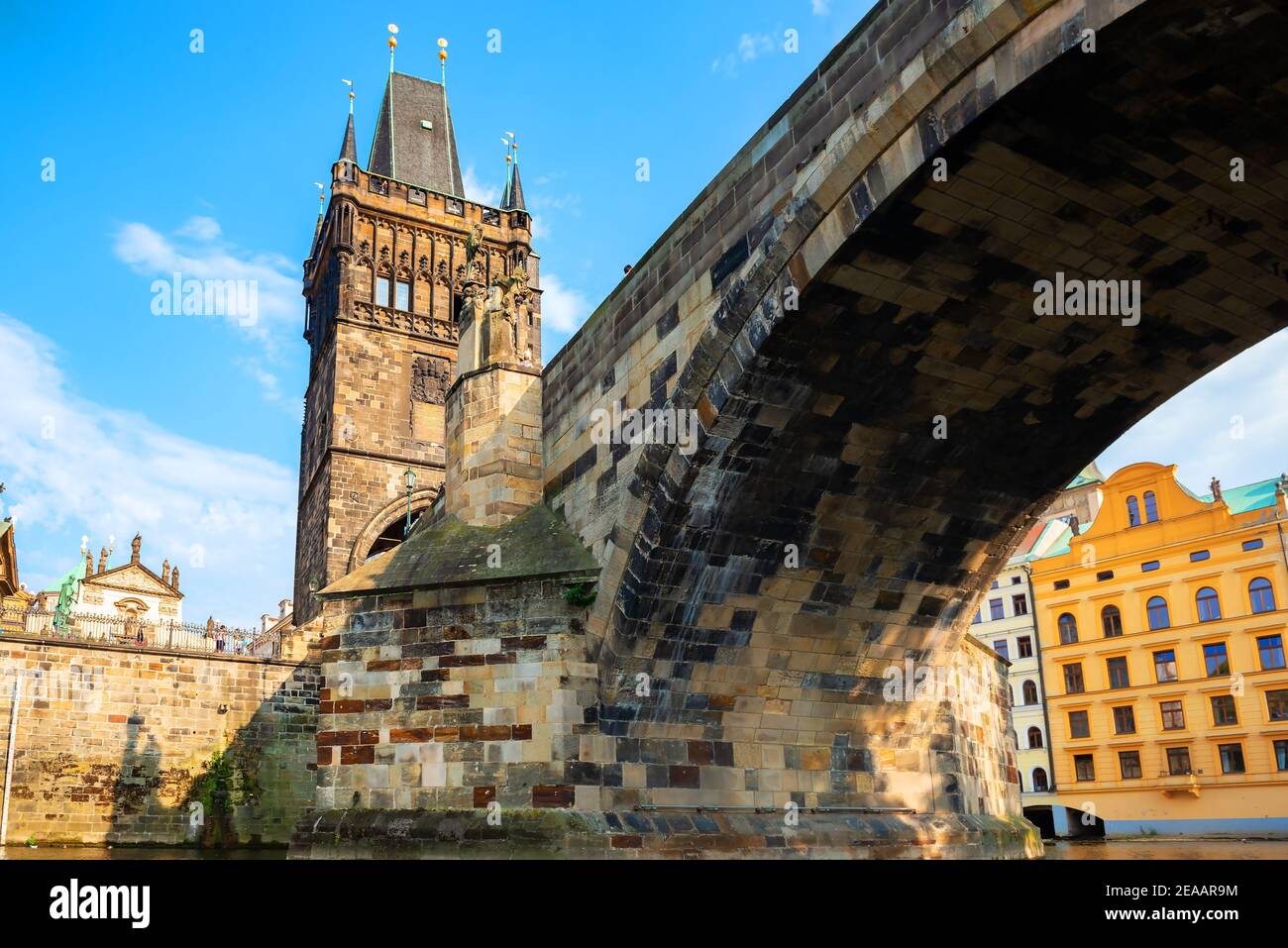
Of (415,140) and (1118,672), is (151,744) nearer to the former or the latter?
(415,140)

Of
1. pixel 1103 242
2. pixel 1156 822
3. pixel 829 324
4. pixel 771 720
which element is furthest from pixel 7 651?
pixel 1156 822

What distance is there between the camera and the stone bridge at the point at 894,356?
7.47 meters

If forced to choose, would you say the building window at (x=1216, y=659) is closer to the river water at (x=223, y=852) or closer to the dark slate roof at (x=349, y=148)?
the river water at (x=223, y=852)

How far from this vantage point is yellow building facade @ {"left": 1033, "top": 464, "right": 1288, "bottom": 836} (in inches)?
1264

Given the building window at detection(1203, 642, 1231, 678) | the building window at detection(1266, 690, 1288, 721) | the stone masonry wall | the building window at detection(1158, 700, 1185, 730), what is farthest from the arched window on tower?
the stone masonry wall

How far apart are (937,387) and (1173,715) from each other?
92.1 feet

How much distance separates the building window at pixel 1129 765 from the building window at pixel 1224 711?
113 inches

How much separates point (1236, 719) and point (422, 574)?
2904cm

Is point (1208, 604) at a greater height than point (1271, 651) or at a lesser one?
greater

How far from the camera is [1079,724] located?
3700cm

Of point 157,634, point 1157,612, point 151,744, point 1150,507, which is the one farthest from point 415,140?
point 1157,612

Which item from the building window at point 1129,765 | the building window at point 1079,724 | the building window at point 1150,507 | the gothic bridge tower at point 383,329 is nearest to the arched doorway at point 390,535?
the gothic bridge tower at point 383,329

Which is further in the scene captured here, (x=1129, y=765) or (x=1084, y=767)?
(x=1084, y=767)

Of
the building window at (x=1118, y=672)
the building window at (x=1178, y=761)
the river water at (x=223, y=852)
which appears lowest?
the river water at (x=223, y=852)
